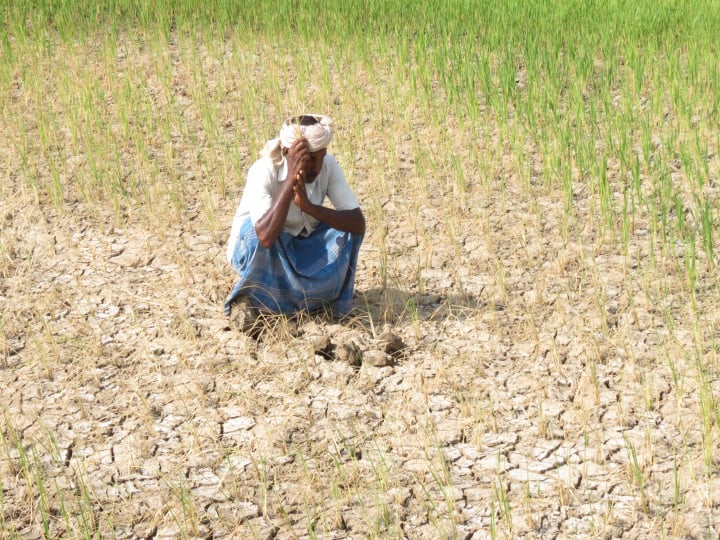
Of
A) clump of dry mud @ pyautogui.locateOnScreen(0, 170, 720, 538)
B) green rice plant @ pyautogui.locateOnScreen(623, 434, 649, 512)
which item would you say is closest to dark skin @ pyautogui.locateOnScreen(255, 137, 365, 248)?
clump of dry mud @ pyautogui.locateOnScreen(0, 170, 720, 538)

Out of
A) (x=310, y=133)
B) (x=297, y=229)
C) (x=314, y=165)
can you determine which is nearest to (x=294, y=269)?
(x=297, y=229)

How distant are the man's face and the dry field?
0.57 m

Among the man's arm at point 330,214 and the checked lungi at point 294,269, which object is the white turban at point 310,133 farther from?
the checked lungi at point 294,269

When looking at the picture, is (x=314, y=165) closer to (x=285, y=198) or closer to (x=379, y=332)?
(x=285, y=198)

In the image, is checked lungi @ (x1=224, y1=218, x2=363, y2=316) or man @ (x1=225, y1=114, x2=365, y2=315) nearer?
man @ (x1=225, y1=114, x2=365, y2=315)

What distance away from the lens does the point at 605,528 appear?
98.0 inches

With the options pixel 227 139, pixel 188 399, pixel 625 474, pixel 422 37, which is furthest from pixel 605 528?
pixel 422 37

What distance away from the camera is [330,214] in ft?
11.4

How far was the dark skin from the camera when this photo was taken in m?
3.38

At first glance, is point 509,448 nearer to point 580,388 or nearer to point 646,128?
point 580,388

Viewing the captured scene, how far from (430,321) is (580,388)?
74 cm

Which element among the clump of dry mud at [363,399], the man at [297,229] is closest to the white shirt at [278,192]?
the man at [297,229]

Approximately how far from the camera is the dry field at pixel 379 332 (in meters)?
2.68

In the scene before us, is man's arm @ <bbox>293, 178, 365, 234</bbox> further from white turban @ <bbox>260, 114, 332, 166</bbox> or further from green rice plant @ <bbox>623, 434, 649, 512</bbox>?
green rice plant @ <bbox>623, 434, 649, 512</bbox>
